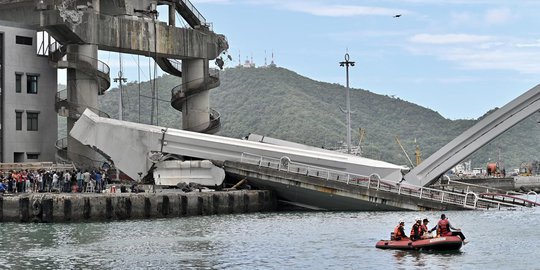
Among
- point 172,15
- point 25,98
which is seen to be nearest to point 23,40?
point 25,98

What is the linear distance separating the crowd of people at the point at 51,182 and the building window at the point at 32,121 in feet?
43.8

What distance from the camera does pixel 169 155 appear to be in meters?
73.6

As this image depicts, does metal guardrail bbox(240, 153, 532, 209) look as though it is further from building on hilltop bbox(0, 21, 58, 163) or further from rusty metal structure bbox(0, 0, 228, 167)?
building on hilltop bbox(0, 21, 58, 163)

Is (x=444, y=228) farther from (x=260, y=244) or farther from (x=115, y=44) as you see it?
(x=115, y=44)

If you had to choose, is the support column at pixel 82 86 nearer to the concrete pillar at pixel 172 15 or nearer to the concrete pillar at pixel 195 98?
the concrete pillar at pixel 172 15

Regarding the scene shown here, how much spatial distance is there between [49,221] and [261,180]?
17.3m

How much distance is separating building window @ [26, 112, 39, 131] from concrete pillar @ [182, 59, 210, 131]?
1534cm

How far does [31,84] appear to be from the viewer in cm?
8050

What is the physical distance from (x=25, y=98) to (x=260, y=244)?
3714cm

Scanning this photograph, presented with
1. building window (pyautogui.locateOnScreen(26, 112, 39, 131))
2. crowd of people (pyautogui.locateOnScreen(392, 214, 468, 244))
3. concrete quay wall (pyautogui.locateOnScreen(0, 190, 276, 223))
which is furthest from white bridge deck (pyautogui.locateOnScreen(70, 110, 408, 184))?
crowd of people (pyautogui.locateOnScreen(392, 214, 468, 244))

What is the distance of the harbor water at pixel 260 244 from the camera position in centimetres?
4225

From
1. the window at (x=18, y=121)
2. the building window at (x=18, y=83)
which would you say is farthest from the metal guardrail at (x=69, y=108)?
the building window at (x=18, y=83)

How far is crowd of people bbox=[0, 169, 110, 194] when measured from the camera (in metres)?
65.1

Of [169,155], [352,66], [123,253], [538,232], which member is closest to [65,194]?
[169,155]
